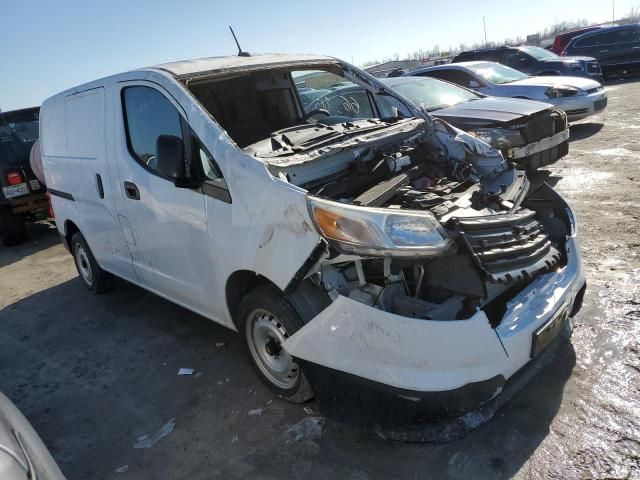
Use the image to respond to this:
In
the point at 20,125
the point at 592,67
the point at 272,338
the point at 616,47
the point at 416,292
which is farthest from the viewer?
the point at 616,47

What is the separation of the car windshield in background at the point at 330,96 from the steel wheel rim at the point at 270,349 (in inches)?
76.1

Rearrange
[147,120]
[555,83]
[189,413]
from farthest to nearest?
1. [555,83]
2. [147,120]
3. [189,413]

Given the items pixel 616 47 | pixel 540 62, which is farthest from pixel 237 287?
pixel 616 47

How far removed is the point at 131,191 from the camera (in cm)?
372

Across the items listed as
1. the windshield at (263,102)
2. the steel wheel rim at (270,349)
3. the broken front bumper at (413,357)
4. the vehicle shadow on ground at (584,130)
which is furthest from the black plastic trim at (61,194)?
the vehicle shadow on ground at (584,130)

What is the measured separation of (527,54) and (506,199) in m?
11.6

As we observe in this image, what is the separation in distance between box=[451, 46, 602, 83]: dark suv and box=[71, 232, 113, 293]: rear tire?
1144 cm

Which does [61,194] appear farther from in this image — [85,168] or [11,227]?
[11,227]

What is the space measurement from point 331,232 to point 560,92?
27.3 feet

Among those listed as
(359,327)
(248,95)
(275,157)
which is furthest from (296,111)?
(359,327)

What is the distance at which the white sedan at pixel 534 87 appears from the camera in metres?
8.99

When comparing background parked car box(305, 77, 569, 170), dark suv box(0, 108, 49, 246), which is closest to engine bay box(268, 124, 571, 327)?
background parked car box(305, 77, 569, 170)

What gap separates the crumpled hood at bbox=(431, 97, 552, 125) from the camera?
6.42 metres

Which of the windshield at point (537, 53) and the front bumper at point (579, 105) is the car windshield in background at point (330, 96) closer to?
the front bumper at point (579, 105)
